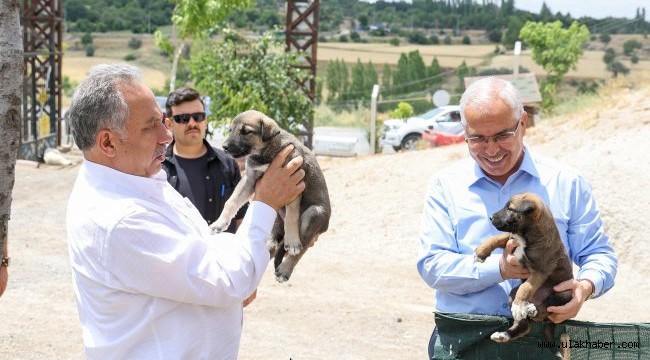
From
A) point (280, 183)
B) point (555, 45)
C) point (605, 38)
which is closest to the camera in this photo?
point (280, 183)

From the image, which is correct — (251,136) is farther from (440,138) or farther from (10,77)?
(440,138)

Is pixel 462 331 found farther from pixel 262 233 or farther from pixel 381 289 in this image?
pixel 381 289

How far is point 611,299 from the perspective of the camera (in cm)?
1186

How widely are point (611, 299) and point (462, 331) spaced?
8.41 metres

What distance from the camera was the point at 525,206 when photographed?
3.84 metres

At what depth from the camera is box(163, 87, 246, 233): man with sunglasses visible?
6219 mm

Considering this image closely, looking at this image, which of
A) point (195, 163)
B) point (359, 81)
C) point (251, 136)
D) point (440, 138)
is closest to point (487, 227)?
point (251, 136)

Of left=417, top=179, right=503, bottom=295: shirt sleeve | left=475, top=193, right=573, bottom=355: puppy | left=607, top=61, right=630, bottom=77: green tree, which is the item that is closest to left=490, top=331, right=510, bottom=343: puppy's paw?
left=475, top=193, right=573, bottom=355: puppy

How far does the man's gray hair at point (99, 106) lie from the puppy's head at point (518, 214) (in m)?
1.61

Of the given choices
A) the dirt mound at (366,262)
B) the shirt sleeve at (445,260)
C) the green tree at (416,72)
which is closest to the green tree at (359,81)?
the green tree at (416,72)

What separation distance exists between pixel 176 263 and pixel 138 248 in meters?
0.15

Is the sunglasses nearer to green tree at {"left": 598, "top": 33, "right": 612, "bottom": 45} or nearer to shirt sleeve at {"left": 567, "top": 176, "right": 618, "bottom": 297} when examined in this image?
shirt sleeve at {"left": 567, "top": 176, "right": 618, "bottom": 297}

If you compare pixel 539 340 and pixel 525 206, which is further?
pixel 539 340

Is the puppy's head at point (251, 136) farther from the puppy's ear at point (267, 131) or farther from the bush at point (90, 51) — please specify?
the bush at point (90, 51)
